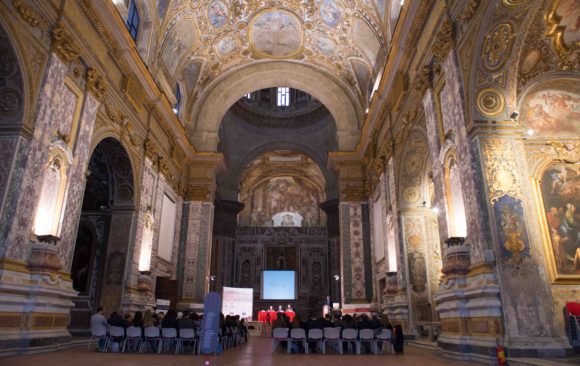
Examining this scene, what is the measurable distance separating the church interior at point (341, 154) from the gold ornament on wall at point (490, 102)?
0.09 feet

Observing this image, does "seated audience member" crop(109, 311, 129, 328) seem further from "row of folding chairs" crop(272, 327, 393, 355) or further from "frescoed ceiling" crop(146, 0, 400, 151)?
"frescoed ceiling" crop(146, 0, 400, 151)

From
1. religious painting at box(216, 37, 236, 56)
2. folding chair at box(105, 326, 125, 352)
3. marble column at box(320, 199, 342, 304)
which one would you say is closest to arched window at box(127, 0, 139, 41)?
religious painting at box(216, 37, 236, 56)

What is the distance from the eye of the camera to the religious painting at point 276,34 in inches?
675

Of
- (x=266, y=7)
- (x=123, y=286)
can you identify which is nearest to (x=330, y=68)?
(x=266, y=7)

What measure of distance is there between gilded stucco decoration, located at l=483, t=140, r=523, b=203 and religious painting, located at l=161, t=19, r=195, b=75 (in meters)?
12.0

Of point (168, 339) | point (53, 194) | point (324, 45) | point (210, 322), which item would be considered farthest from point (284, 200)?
point (210, 322)

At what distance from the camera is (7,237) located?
7.23 m

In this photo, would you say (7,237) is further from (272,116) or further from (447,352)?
(272,116)

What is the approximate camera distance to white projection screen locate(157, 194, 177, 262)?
15.9 meters

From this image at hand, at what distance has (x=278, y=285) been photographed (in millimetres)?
30188

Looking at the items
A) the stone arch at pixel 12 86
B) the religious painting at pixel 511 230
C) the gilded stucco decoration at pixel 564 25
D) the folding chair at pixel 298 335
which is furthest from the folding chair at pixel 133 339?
the gilded stucco decoration at pixel 564 25

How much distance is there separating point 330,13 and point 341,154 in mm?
6007

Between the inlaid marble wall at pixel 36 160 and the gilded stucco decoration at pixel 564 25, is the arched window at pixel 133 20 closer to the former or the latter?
the inlaid marble wall at pixel 36 160

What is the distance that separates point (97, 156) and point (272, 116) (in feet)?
53.1
